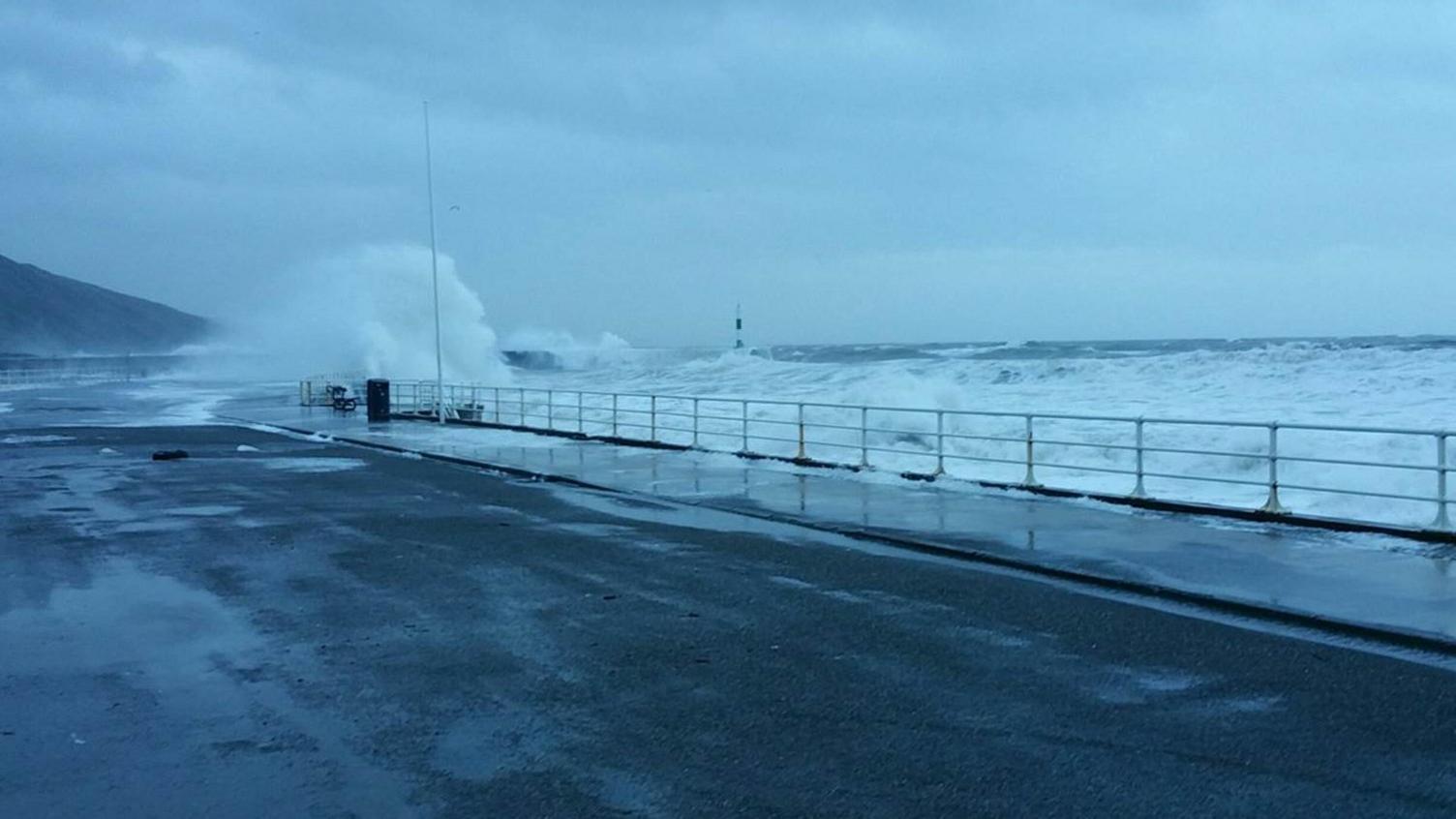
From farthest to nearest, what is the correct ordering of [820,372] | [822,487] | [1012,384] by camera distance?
[820,372] → [1012,384] → [822,487]

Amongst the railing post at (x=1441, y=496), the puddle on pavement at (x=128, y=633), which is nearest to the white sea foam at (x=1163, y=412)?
the railing post at (x=1441, y=496)

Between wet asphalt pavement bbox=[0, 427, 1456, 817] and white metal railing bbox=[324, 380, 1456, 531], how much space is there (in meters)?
5.19

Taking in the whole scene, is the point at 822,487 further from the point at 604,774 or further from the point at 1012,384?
the point at 1012,384

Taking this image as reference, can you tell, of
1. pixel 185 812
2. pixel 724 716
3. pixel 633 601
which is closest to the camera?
pixel 185 812

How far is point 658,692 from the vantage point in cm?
660

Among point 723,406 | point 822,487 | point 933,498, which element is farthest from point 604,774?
point 723,406

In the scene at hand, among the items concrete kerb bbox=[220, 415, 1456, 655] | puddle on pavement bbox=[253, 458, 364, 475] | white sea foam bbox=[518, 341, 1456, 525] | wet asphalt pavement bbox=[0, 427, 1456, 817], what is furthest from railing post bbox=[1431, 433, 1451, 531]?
puddle on pavement bbox=[253, 458, 364, 475]

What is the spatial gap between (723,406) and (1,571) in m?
31.9

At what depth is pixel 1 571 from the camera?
10.5 meters

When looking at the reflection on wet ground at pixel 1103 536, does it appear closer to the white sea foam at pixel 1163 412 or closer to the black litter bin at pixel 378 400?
the white sea foam at pixel 1163 412

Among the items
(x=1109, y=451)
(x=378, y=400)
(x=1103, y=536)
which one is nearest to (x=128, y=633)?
(x=1103, y=536)

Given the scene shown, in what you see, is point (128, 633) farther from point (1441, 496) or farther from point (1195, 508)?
point (1441, 496)

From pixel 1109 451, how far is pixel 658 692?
73.1ft

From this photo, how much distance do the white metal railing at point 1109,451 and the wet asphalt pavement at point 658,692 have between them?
519 centimetres
